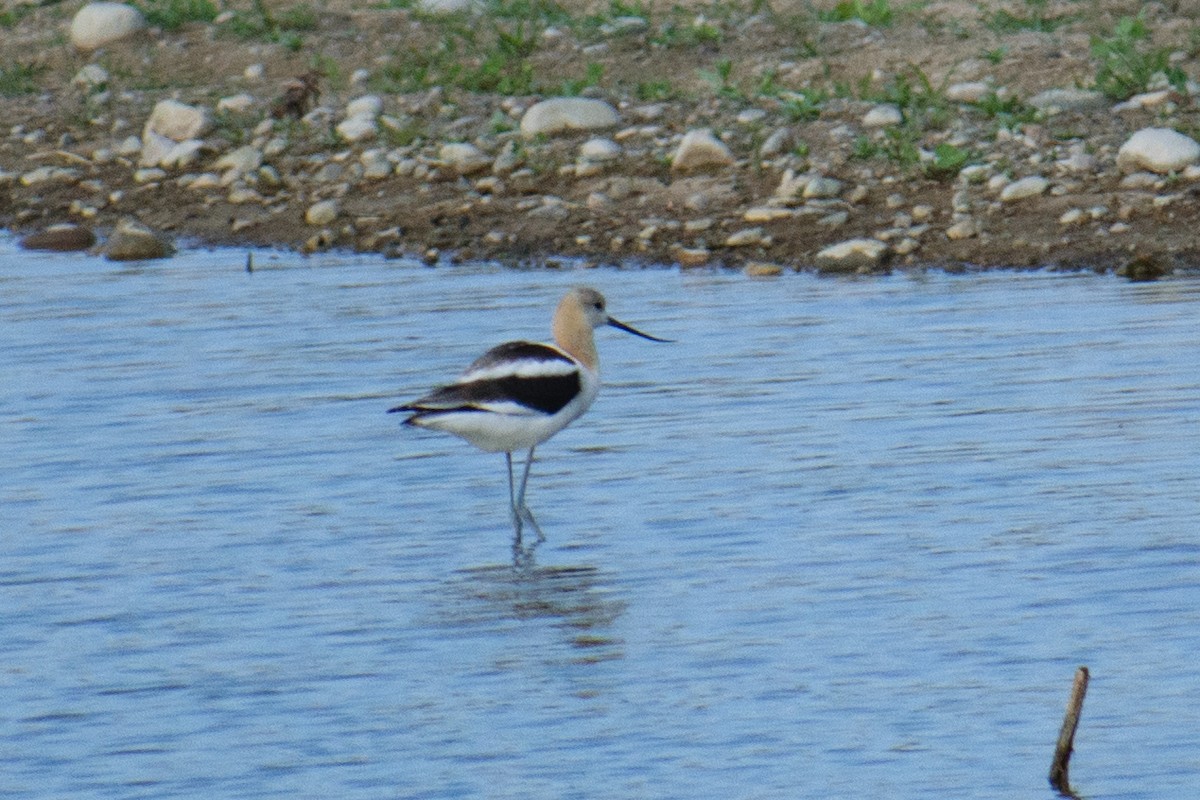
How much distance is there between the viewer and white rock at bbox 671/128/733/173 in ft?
52.0

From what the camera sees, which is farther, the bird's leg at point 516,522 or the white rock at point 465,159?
the white rock at point 465,159

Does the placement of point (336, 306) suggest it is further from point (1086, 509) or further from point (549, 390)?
point (1086, 509)

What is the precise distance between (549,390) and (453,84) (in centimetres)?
882

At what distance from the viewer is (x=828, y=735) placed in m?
6.44

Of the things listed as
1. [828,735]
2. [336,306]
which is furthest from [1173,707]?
[336,306]

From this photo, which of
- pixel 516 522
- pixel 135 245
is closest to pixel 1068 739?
pixel 516 522

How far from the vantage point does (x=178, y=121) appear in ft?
60.2

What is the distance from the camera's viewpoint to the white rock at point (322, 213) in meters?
16.6

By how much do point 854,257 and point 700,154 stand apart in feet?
6.09

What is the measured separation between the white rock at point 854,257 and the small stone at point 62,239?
555cm

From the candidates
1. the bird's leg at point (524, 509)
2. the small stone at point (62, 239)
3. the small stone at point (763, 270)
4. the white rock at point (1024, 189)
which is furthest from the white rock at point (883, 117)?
the bird's leg at point (524, 509)

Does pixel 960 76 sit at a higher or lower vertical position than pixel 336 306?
higher

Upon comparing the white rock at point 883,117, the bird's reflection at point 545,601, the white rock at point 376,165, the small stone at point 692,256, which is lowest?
the bird's reflection at point 545,601

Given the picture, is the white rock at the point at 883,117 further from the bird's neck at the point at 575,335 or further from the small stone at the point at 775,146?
the bird's neck at the point at 575,335
